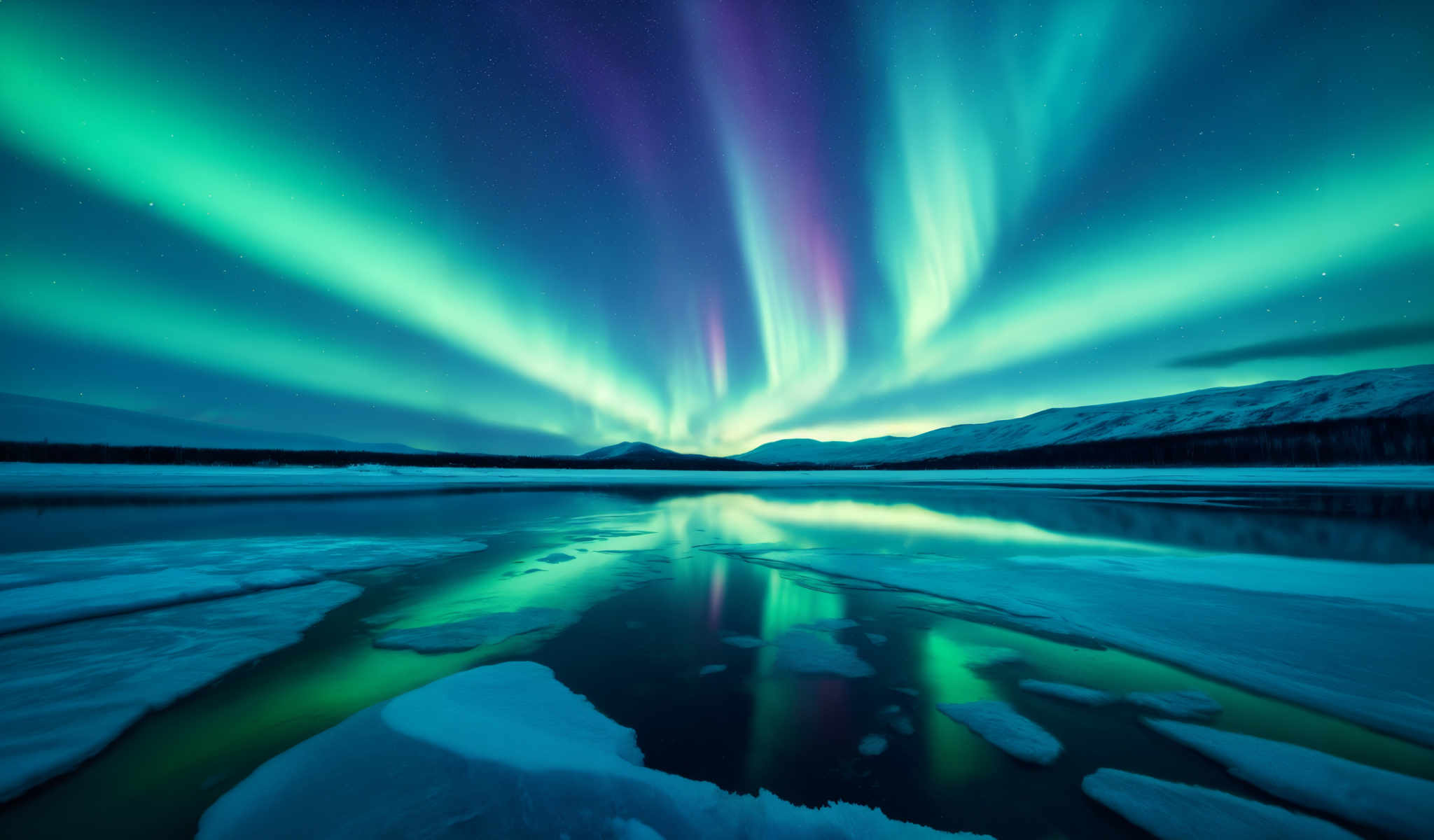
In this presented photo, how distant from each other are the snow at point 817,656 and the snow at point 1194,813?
1.60 metres

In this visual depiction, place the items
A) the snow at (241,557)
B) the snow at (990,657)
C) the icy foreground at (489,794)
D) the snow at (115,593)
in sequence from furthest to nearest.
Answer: the snow at (241,557), the snow at (115,593), the snow at (990,657), the icy foreground at (489,794)

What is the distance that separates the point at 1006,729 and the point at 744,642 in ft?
7.03

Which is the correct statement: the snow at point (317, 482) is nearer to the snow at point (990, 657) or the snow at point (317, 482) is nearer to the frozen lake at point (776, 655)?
the frozen lake at point (776, 655)

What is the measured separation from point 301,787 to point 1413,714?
650cm

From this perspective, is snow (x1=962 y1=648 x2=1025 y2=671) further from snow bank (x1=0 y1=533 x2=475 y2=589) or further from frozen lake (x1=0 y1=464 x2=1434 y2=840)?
snow bank (x1=0 y1=533 x2=475 y2=589)

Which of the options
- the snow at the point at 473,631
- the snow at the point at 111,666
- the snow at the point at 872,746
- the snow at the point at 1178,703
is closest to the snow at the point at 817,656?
→ the snow at the point at 872,746

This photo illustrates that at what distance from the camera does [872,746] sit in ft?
9.15

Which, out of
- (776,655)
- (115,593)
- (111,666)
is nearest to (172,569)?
(115,593)

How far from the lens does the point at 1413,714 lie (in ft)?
9.91

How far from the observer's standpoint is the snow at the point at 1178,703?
3.12 m

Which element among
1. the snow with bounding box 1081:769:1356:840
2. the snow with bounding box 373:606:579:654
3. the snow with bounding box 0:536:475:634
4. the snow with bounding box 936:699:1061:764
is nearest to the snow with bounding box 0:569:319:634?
the snow with bounding box 0:536:475:634

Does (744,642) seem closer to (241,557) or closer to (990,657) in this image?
(990,657)

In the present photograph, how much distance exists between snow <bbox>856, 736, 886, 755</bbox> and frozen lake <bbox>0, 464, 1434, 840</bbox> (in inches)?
0.6

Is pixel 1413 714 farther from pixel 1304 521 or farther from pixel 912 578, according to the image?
pixel 1304 521
